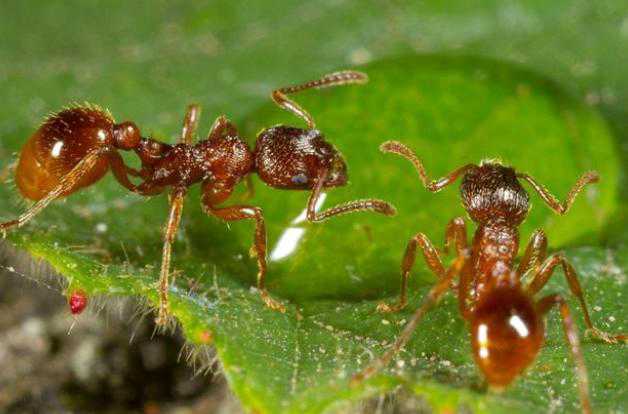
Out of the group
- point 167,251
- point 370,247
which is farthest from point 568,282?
point 167,251

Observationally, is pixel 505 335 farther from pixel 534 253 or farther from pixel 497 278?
pixel 534 253

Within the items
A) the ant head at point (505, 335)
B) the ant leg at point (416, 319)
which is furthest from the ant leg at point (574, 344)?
the ant leg at point (416, 319)

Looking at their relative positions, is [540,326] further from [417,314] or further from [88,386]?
[88,386]

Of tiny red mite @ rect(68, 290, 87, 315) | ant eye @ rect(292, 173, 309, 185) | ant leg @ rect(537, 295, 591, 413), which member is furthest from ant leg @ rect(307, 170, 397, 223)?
tiny red mite @ rect(68, 290, 87, 315)

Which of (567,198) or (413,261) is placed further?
(567,198)

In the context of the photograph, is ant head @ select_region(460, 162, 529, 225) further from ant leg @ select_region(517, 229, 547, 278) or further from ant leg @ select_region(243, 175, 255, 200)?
ant leg @ select_region(243, 175, 255, 200)

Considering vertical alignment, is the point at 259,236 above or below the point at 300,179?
below

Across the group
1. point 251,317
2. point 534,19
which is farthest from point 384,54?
point 251,317

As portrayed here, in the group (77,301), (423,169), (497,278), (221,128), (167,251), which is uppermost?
(221,128)
